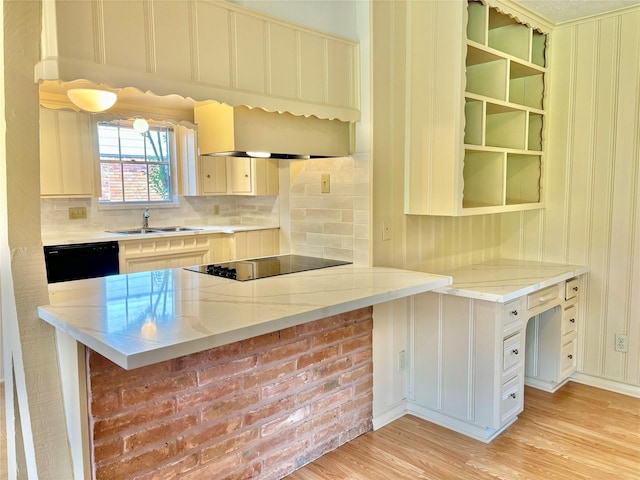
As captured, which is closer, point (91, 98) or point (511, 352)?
point (91, 98)

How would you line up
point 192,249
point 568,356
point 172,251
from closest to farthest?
point 568,356 → point 172,251 → point 192,249

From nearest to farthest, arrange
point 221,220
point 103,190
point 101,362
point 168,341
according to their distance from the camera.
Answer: point 168,341 < point 101,362 < point 103,190 < point 221,220

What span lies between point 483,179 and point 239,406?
1971 mm

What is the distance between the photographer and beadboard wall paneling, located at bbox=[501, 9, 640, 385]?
299 cm

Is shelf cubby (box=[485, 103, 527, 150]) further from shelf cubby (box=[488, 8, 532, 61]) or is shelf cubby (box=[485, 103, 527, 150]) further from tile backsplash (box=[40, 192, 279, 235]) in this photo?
tile backsplash (box=[40, 192, 279, 235])

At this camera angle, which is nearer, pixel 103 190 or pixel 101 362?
pixel 101 362

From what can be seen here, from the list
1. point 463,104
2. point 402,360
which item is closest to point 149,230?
Result: point 402,360

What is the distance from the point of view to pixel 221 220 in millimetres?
5453

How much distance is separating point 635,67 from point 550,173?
0.80 meters

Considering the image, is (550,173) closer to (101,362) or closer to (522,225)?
(522,225)

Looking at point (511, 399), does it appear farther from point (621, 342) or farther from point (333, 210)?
point (333, 210)

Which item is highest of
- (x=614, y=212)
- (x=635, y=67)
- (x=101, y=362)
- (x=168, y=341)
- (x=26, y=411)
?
(x=635, y=67)

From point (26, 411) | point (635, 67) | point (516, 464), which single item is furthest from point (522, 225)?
point (26, 411)

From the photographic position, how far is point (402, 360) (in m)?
2.82
